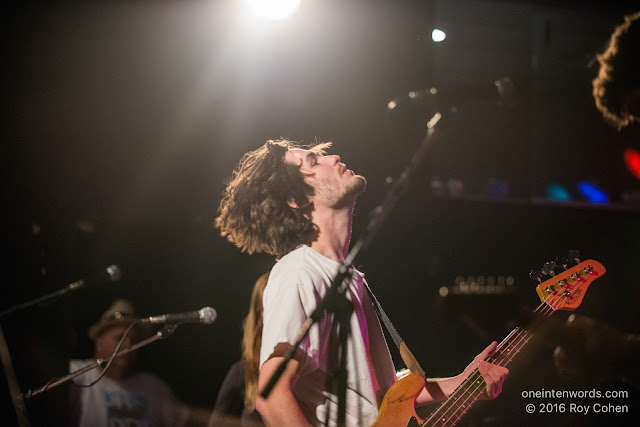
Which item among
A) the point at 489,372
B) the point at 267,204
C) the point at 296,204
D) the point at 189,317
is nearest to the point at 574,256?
the point at 489,372

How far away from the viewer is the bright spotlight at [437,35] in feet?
8.91

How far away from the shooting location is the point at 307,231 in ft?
7.64

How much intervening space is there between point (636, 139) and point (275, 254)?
1917mm

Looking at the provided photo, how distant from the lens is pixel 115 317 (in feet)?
8.16

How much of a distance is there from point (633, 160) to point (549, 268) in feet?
2.98

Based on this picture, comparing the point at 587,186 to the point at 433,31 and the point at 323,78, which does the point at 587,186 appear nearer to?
the point at 433,31

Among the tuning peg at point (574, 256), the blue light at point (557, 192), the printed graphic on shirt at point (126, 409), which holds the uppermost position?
the blue light at point (557, 192)

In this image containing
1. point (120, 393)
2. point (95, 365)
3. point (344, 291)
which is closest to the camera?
point (344, 291)

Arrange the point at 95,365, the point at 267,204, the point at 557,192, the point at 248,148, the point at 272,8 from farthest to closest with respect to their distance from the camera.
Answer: the point at 557,192
the point at 272,8
the point at 248,148
the point at 267,204
the point at 95,365

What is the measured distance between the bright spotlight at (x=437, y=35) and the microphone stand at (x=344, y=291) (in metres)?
0.89

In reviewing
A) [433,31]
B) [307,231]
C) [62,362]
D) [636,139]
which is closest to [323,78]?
[433,31]

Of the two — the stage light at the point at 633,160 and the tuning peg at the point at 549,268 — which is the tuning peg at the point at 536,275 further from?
the stage light at the point at 633,160

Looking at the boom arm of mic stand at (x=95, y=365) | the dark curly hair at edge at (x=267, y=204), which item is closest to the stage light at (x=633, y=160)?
the dark curly hair at edge at (x=267, y=204)

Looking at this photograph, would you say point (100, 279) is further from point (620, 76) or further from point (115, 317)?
point (620, 76)
